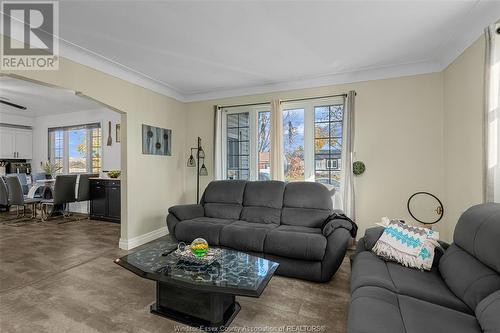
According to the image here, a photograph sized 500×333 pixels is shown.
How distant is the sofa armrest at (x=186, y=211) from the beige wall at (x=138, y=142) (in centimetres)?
82

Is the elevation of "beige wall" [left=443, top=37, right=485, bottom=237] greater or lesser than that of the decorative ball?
greater

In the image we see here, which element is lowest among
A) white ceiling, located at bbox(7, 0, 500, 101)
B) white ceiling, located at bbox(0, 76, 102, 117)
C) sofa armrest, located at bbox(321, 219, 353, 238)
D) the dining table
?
sofa armrest, located at bbox(321, 219, 353, 238)

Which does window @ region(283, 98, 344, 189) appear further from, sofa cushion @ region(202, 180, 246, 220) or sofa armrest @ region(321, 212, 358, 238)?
sofa armrest @ region(321, 212, 358, 238)

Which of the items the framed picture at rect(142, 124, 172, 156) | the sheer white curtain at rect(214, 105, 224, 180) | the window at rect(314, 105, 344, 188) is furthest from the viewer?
the sheer white curtain at rect(214, 105, 224, 180)

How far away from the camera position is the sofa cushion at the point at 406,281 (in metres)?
1.54

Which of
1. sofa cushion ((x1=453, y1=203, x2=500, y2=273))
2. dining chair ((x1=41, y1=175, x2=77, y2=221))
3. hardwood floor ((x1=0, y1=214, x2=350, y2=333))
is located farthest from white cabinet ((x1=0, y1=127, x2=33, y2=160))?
sofa cushion ((x1=453, y1=203, x2=500, y2=273))

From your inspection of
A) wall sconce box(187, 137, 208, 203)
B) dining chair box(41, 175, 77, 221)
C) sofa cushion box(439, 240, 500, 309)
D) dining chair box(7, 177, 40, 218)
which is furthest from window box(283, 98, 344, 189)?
dining chair box(7, 177, 40, 218)

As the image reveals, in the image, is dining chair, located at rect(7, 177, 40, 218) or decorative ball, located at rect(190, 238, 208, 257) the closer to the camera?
decorative ball, located at rect(190, 238, 208, 257)

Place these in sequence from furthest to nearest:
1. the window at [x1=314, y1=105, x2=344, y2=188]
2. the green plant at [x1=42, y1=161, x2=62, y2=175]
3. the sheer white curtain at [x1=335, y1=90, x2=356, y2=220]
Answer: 1. the green plant at [x1=42, y1=161, x2=62, y2=175]
2. the window at [x1=314, y1=105, x2=344, y2=188]
3. the sheer white curtain at [x1=335, y1=90, x2=356, y2=220]

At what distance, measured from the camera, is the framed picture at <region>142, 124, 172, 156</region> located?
4062 millimetres

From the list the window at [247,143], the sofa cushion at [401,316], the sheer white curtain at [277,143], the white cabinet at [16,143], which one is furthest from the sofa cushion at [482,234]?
the white cabinet at [16,143]

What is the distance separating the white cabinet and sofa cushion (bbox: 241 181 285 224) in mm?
7094

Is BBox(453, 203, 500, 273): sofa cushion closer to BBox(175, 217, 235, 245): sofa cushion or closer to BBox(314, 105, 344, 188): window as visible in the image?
BBox(314, 105, 344, 188): window

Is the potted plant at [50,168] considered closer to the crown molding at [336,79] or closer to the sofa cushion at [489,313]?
the crown molding at [336,79]
